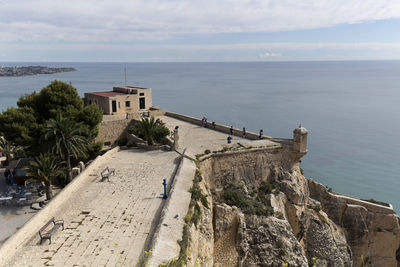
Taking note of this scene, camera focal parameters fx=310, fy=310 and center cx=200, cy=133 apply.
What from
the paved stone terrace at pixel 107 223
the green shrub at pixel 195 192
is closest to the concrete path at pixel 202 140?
the paved stone terrace at pixel 107 223

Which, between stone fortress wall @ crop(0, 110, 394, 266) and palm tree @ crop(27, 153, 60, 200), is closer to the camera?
stone fortress wall @ crop(0, 110, 394, 266)

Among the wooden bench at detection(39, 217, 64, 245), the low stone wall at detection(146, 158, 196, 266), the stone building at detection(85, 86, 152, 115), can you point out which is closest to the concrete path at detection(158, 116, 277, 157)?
the low stone wall at detection(146, 158, 196, 266)

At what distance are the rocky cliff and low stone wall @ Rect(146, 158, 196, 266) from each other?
18.7 inches

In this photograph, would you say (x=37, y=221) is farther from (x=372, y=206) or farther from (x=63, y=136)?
(x=372, y=206)

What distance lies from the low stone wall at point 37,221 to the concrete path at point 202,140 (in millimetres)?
6848

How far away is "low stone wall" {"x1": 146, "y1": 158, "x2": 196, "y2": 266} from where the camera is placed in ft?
29.4

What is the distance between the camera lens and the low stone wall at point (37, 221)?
365 inches

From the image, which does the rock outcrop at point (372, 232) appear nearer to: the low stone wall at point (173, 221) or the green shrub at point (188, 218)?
the low stone wall at point (173, 221)

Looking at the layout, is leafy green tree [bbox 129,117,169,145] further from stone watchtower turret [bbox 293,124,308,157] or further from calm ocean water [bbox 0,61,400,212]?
calm ocean water [bbox 0,61,400,212]

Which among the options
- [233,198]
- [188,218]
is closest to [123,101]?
[233,198]

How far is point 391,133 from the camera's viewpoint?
5478 cm

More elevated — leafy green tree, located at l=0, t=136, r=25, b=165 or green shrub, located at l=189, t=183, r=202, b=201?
green shrub, located at l=189, t=183, r=202, b=201

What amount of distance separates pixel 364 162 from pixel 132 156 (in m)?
35.3

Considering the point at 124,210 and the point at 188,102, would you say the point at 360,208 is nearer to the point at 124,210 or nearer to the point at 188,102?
the point at 124,210
